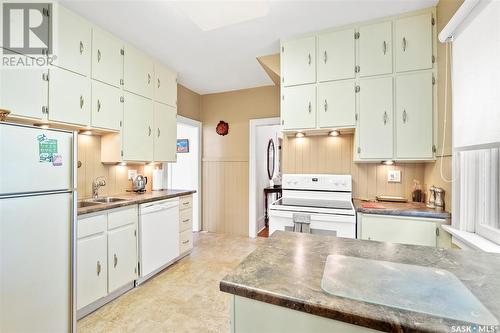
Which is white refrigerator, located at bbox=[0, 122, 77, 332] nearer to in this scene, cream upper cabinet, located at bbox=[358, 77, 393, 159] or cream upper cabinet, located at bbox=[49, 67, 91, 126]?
cream upper cabinet, located at bbox=[49, 67, 91, 126]

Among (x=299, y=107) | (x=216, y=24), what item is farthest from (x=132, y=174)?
(x=299, y=107)

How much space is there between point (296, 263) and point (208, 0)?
1934 millimetres

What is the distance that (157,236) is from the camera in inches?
103

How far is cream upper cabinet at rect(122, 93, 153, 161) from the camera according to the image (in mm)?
2574

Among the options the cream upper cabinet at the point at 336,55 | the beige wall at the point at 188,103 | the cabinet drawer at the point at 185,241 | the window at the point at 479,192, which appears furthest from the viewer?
the beige wall at the point at 188,103

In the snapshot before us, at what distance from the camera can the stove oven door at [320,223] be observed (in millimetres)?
2043

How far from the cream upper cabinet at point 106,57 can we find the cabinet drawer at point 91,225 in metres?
1.38

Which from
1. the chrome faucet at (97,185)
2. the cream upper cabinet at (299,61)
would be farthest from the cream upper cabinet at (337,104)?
the chrome faucet at (97,185)

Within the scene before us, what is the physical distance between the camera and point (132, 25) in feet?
7.39

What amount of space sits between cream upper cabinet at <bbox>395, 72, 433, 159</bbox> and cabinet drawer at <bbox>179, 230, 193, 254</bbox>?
2.77 metres

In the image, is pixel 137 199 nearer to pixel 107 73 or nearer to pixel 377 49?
pixel 107 73

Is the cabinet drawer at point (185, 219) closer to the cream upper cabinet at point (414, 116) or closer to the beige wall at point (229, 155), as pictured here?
the beige wall at point (229, 155)

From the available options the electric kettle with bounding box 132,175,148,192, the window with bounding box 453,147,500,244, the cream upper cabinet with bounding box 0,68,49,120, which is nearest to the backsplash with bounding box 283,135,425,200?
the window with bounding box 453,147,500,244

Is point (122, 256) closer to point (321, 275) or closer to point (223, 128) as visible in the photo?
point (321, 275)
